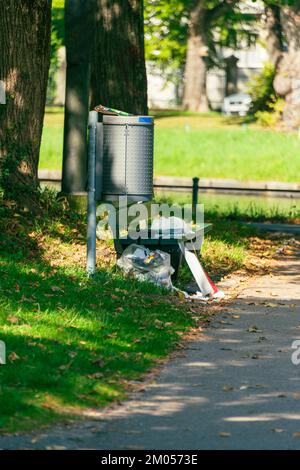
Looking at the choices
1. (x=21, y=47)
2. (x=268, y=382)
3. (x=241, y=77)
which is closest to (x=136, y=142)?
(x=21, y=47)

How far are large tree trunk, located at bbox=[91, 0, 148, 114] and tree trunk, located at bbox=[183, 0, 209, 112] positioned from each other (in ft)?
135

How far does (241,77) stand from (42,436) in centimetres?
8589

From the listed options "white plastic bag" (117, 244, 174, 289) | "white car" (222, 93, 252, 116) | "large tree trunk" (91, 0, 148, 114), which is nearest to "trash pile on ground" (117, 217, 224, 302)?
"white plastic bag" (117, 244, 174, 289)

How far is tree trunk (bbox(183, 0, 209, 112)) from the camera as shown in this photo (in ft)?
205

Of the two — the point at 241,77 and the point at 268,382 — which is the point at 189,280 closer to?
the point at 268,382

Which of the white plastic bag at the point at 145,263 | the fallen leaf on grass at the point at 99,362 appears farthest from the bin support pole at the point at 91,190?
the fallen leaf on grass at the point at 99,362

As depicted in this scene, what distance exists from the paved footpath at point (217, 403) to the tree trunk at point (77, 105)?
5999 mm

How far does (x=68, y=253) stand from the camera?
14680 millimetres

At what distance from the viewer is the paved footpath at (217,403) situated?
7.45 metres

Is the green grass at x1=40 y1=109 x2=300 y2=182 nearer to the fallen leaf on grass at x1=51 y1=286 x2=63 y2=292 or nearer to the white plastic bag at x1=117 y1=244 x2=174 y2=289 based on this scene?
the white plastic bag at x1=117 y1=244 x2=174 y2=289

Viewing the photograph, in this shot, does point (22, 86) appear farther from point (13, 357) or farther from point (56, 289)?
point (13, 357)

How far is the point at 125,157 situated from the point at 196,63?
176ft

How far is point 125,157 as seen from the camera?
42.3 feet

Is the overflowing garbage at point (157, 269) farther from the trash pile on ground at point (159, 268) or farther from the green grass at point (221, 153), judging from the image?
the green grass at point (221, 153)
